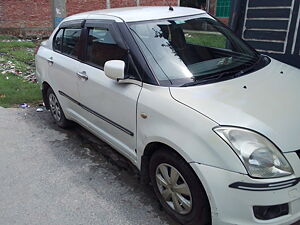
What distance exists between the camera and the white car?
2.14 m

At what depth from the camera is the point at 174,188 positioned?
2.64m

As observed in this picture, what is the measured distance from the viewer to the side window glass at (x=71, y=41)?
3.95 m

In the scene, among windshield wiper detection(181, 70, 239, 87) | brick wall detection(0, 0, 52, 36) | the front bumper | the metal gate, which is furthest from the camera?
brick wall detection(0, 0, 52, 36)

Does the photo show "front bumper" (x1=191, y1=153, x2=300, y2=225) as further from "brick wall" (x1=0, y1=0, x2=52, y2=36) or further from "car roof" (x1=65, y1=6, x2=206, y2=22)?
"brick wall" (x1=0, y1=0, x2=52, y2=36)

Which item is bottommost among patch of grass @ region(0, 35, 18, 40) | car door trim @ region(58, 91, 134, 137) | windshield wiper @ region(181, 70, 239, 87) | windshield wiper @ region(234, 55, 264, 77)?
patch of grass @ region(0, 35, 18, 40)

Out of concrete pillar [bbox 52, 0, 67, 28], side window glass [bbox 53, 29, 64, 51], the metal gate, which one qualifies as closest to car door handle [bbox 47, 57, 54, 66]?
side window glass [bbox 53, 29, 64, 51]

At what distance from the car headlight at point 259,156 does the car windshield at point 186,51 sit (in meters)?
0.80

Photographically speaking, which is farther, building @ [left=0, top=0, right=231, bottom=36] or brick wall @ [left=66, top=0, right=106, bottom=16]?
brick wall @ [left=66, top=0, right=106, bottom=16]

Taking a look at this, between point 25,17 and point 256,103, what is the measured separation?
13.8 metres

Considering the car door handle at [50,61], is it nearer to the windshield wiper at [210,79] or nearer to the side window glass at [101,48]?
the side window glass at [101,48]

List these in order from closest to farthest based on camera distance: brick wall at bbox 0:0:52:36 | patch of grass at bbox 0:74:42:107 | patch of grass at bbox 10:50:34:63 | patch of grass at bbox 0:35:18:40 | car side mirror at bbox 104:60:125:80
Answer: car side mirror at bbox 104:60:125:80 → patch of grass at bbox 0:74:42:107 → patch of grass at bbox 10:50:34:63 → patch of grass at bbox 0:35:18:40 → brick wall at bbox 0:0:52:36

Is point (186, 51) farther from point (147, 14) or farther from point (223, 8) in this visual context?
point (223, 8)

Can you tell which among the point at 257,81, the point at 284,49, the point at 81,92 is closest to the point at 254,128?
the point at 257,81

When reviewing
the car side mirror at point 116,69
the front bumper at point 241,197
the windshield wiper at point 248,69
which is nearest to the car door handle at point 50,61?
the car side mirror at point 116,69
